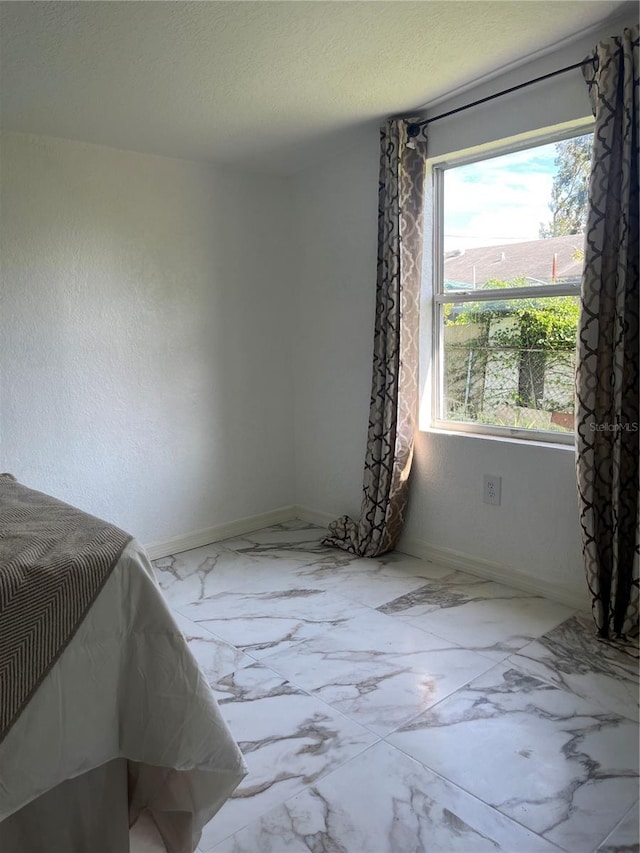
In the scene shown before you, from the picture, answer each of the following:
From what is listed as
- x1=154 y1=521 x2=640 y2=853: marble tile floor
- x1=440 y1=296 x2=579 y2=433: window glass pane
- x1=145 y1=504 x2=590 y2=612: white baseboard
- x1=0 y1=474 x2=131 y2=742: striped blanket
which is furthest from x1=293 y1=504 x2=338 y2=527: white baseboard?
x1=0 y1=474 x2=131 y2=742: striped blanket

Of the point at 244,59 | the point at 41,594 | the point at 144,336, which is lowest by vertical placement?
the point at 41,594

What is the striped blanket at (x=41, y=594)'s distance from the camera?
1179mm

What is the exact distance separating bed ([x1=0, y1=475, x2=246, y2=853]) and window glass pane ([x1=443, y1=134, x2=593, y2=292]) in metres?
2.13

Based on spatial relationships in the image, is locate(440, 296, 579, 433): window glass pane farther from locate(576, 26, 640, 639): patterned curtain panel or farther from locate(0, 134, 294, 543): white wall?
locate(0, 134, 294, 543): white wall

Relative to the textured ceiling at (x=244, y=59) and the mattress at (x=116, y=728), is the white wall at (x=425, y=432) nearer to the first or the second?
the textured ceiling at (x=244, y=59)

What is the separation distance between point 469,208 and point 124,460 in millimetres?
2106

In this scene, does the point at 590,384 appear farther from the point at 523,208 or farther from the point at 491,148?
the point at 491,148

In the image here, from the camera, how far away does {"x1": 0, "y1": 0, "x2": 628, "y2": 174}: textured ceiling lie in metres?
1.96

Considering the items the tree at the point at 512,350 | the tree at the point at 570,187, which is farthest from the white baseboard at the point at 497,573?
the tree at the point at 570,187

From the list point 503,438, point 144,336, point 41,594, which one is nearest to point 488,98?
point 503,438

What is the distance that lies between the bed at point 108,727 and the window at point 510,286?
1.98 meters

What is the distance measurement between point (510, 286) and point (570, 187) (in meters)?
0.46

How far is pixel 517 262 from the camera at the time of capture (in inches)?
110

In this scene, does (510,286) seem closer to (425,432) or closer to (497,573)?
(425,432)
